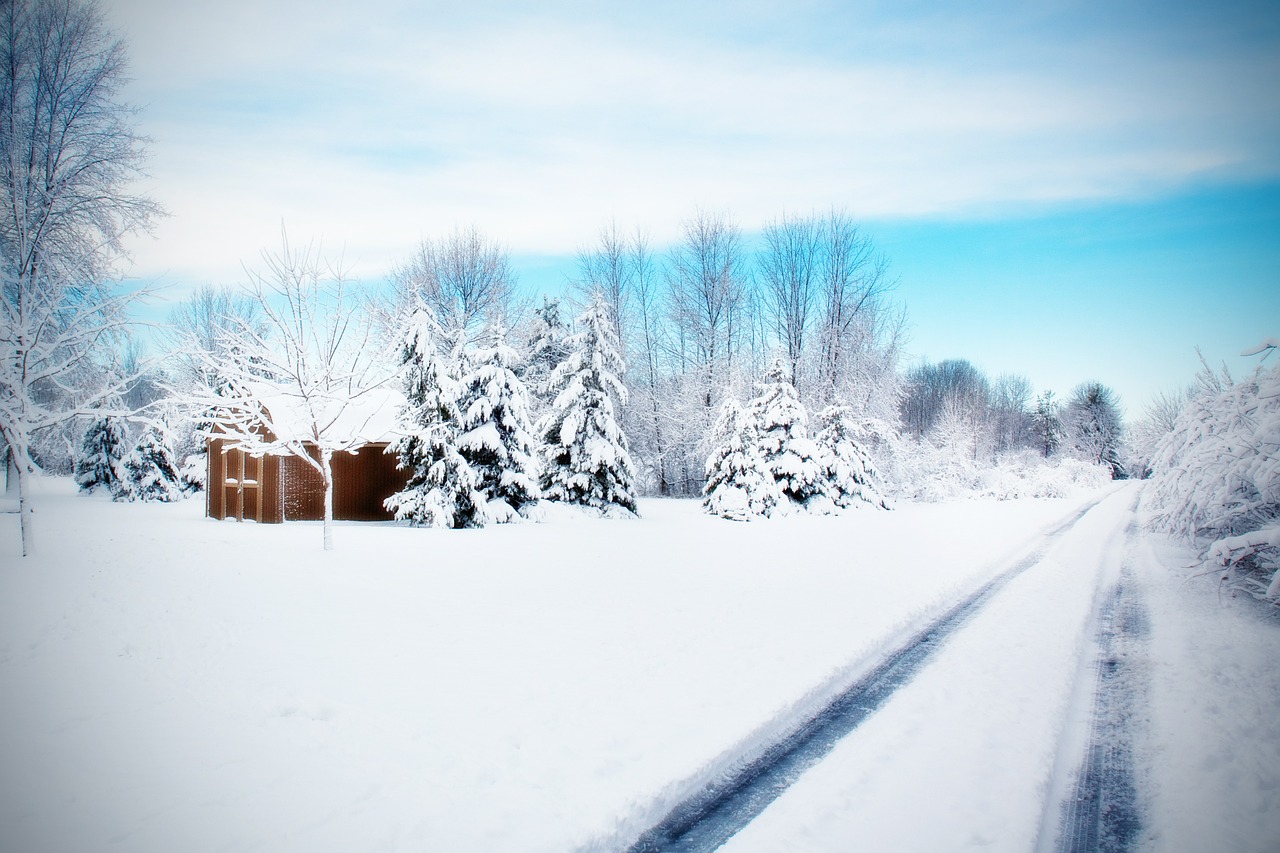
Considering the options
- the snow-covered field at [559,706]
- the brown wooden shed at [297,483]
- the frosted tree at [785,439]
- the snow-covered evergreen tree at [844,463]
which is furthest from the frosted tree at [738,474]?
the brown wooden shed at [297,483]

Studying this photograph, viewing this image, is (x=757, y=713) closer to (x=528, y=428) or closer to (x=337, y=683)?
(x=337, y=683)

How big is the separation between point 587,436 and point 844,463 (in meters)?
10.8

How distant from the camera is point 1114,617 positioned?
7.53 metres

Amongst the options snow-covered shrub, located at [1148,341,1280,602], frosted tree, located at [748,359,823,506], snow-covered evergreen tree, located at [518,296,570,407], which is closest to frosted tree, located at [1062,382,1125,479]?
frosted tree, located at [748,359,823,506]

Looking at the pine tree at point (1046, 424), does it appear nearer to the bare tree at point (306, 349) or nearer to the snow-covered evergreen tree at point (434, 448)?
the snow-covered evergreen tree at point (434, 448)

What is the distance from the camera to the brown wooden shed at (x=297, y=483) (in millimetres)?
19250

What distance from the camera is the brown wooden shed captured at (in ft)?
63.2

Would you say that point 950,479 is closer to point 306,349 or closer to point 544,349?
point 544,349

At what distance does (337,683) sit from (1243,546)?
10180 millimetres

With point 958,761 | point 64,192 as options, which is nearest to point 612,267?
point 64,192

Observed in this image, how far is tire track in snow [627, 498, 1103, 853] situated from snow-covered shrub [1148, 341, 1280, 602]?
14.8ft

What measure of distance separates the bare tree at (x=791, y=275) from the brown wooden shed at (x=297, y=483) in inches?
843

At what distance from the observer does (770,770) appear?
13.0 feet

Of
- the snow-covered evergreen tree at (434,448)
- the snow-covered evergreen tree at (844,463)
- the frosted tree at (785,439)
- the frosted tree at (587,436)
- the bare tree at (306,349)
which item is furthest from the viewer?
the snow-covered evergreen tree at (844,463)
